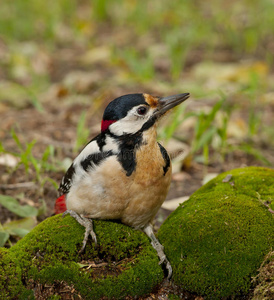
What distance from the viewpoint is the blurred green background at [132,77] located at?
4484 mm

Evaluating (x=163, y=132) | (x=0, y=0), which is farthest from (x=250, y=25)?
(x=0, y=0)

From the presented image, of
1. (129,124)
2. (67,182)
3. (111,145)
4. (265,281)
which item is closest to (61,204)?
(67,182)

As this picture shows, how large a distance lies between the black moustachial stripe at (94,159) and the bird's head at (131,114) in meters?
0.14

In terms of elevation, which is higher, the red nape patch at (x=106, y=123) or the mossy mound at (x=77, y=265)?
the red nape patch at (x=106, y=123)

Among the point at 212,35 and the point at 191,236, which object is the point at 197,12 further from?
the point at 191,236

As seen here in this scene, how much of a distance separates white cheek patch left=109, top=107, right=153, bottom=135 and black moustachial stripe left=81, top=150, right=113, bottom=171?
0.14 meters

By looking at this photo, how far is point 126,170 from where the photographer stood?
2.70 m

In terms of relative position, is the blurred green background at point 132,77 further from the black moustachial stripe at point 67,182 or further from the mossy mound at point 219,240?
the mossy mound at point 219,240

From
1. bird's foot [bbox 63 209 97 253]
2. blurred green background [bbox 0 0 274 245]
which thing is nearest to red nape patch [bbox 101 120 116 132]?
bird's foot [bbox 63 209 97 253]

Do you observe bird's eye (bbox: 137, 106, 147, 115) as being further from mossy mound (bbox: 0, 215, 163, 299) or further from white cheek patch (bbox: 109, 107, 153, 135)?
mossy mound (bbox: 0, 215, 163, 299)

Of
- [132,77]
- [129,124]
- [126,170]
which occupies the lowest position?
[132,77]

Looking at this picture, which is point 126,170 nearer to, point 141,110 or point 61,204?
point 141,110

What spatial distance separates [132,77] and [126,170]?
429 cm

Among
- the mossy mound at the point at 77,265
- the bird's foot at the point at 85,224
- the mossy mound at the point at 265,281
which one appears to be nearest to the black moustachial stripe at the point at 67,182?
the bird's foot at the point at 85,224
